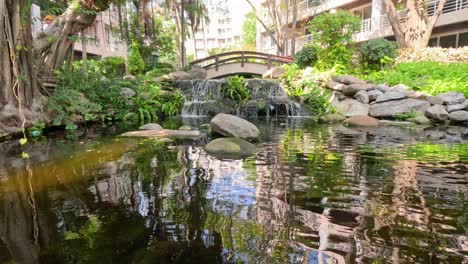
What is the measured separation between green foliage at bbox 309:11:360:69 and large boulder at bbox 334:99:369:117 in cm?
321

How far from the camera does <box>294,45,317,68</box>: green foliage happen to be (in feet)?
52.1

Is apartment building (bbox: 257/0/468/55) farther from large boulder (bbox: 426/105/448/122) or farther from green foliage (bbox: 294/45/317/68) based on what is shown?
large boulder (bbox: 426/105/448/122)

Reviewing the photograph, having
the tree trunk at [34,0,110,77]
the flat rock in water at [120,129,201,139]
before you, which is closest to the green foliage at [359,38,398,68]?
the flat rock in water at [120,129,201,139]

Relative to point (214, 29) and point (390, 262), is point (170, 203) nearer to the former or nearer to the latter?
point (390, 262)

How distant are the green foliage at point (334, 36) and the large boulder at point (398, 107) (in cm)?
391

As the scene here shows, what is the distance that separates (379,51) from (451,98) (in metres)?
4.82

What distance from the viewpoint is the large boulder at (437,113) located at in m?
9.89

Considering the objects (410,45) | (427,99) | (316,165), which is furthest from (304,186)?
Answer: (410,45)

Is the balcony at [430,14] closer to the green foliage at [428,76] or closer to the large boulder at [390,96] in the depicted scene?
the green foliage at [428,76]

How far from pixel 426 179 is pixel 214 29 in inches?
3190

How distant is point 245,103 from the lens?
13.5 metres

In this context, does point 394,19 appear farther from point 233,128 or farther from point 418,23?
point 233,128

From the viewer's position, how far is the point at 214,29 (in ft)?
265

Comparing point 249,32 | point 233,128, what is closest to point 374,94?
point 233,128
